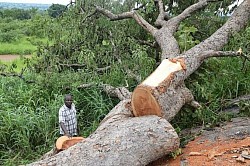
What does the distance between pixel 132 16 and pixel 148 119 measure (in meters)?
2.88

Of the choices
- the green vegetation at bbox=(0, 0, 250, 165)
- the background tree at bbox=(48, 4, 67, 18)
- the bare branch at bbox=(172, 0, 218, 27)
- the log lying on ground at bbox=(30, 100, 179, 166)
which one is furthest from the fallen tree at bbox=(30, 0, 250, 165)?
the background tree at bbox=(48, 4, 67, 18)

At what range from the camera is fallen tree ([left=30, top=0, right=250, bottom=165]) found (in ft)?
13.5

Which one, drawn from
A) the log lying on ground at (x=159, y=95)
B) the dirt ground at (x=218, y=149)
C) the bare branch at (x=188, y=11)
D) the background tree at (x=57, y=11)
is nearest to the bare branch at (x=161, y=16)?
the bare branch at (x=188, y=11)

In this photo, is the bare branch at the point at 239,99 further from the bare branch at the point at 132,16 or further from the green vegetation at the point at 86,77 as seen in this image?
the bare branch at the point at 132,16

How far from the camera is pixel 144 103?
4871mm

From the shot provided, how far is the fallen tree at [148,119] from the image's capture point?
13.5 ft

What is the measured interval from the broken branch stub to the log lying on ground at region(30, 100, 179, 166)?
0.20 meters

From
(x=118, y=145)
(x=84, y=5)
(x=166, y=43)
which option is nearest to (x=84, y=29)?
(x=84, y=5)

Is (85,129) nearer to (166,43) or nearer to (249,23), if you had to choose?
(166,43)

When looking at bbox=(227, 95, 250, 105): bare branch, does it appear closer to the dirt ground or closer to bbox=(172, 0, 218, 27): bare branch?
the dirt ground

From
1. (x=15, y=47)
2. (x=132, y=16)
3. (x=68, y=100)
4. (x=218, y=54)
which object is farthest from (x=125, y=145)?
(x=15, y=47)

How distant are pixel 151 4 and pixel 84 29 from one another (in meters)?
1.18

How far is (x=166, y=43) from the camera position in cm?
648

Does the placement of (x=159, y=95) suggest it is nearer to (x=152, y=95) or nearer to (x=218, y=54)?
(x=152, y=95)
